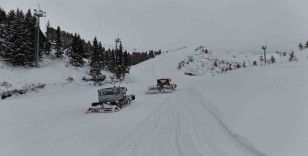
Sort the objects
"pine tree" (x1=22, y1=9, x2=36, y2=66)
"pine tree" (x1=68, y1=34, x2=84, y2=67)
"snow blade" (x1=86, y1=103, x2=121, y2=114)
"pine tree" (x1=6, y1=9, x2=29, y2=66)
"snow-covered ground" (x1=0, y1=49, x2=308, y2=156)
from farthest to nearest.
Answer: "pine tree" (x1=68, y1=34, x2=84, y2=67) → "pine tree" (x1=22, y1=9, x2=36, y2=66) → "pine tree" (x1=6, y1=9, x2=29, y2=66) → "snow blade" (x1=86, y1=103, x2=121, y2=114) → "snow-covered ground" (x1=0, y1=49, x2=308, y2=156)

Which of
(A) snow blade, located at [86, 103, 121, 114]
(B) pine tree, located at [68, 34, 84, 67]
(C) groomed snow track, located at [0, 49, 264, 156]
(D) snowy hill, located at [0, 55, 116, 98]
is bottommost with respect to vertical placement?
(C) groomed snow track, located at [0, 49, 264, 156]

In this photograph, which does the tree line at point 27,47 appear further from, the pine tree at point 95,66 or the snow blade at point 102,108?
the snow blade at point 102,108

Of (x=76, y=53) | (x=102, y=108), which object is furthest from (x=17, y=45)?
→ (x=102, y=108)

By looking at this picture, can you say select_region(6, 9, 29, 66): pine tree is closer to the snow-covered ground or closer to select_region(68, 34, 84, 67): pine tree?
select_region(68, 34, 84, 67): pine tree

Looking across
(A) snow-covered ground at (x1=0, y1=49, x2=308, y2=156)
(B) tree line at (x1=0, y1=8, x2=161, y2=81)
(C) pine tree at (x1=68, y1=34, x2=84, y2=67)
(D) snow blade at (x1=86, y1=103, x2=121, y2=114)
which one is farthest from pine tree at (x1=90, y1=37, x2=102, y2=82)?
(A) snow-covered ground at (x1=0, y1=49, x2=308, y2=156)

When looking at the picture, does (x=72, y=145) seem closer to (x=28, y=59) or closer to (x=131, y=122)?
(x=131, y=122)

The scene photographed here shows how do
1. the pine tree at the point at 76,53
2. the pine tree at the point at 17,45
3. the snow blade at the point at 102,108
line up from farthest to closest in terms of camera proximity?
1. the pine tree at the point at 76,53
2. the pine tree at the point at 17,45
3. the snow blade at the point at 102,108

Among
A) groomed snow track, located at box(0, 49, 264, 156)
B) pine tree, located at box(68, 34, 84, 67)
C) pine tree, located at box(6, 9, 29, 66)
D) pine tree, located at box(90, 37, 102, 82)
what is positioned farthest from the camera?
pine tree, located at box(68, 34, 84, 67)

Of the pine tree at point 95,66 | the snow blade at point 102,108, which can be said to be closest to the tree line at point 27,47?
the pine tree at point 95,66

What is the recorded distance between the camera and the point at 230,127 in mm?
13930

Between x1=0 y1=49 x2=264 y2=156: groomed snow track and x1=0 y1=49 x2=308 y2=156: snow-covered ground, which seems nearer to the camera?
x1=0 y1=49 x2=308 y2=156: snow-covered ground

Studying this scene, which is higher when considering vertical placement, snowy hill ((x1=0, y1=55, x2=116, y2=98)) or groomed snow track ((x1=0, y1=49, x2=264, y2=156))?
snowy hill ((x1=0, y1=55, x2=116, y2=98))

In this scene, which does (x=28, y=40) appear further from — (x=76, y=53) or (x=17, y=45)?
(x=76, y=53)

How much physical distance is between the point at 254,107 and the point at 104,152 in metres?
7.93
